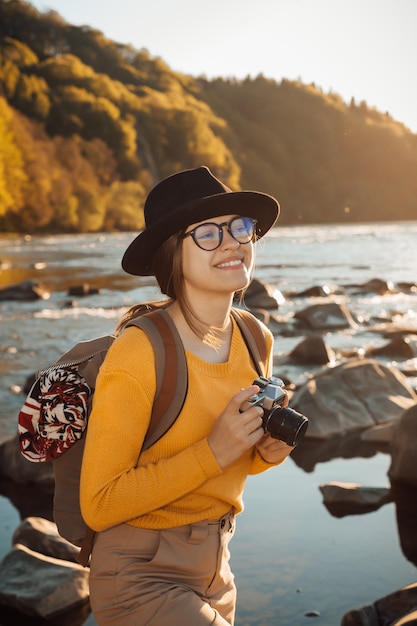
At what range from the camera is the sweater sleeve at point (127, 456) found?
77.9 inches

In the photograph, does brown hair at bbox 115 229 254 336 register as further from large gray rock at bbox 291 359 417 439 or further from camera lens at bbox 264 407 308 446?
large gray rock at bbox 291 359 417 439

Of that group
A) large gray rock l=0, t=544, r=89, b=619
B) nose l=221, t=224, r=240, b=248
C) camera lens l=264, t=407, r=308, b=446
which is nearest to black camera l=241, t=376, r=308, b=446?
camera lens l=264, t=407, r=308, b=446

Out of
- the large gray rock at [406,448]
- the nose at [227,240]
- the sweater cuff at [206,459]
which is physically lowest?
the large gray rock at [406,448]

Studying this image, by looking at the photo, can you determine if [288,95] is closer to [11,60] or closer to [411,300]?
[11,60]

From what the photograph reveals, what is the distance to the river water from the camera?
4211 mm

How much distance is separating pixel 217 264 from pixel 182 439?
20.8 inches

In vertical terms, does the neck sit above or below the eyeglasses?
below

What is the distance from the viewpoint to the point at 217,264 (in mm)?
2248

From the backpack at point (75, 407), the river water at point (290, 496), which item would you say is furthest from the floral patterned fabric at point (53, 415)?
the river water at point (290, 496)

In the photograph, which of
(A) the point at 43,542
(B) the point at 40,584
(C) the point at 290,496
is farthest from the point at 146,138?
(B) the point at 40,584

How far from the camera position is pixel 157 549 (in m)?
2.09

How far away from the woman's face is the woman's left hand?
0.48m

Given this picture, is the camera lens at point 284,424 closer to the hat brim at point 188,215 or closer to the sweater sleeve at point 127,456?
the sweater sleeve at point 127,456

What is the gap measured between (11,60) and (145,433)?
85.7 m
